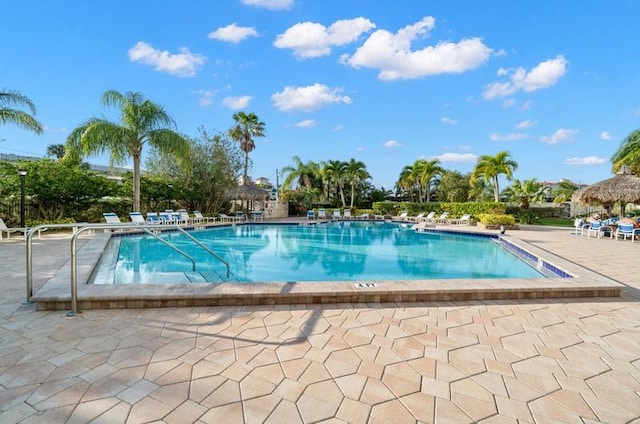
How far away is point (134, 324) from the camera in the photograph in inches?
133

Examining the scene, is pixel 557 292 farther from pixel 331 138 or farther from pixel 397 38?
pixel 331 138

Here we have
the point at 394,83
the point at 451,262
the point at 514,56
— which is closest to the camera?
the point at 451,262

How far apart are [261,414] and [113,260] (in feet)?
24.2

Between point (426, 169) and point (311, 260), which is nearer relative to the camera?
point (311, 260)

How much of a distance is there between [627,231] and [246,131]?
→ 2212 centimetres

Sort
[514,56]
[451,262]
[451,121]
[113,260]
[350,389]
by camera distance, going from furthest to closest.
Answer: [451,121] → [514,56] → [451,262] → [113,260] → [350,389]

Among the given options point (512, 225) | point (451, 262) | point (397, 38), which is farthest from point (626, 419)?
point (512, 225)

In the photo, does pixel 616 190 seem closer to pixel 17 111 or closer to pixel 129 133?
pixel 129 133

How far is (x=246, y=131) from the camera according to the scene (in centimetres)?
2475

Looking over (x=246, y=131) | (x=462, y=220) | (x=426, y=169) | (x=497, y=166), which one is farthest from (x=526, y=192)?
(x=246, y=131)

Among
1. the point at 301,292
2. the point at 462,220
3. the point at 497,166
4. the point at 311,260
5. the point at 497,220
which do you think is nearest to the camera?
the point at 301,292

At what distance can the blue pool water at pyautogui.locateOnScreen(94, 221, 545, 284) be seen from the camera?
7.15 m

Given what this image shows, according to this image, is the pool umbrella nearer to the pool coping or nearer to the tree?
the tree

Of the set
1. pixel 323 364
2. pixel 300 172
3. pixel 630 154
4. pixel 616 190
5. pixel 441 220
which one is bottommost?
pixel 323 364
